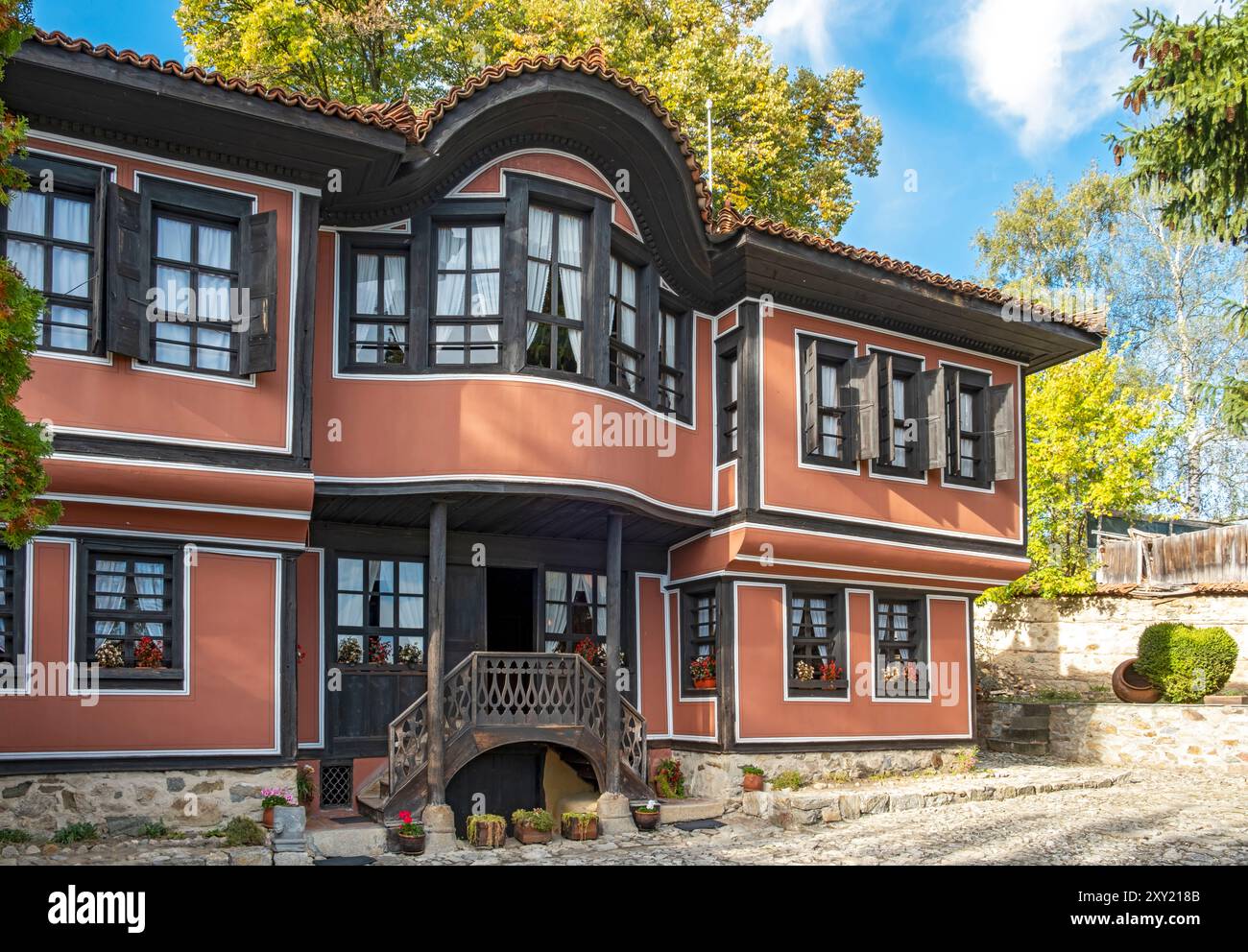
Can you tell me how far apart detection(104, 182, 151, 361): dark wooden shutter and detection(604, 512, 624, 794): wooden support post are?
5320 mm

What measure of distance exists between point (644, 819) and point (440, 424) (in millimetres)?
4856

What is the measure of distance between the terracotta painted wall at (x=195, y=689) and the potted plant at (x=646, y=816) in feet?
13.2

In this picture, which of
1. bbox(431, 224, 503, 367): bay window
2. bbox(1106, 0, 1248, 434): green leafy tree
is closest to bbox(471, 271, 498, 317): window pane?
bbox(431, 224, 503, 367): bay window

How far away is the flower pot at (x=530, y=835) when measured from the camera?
39.3 feet

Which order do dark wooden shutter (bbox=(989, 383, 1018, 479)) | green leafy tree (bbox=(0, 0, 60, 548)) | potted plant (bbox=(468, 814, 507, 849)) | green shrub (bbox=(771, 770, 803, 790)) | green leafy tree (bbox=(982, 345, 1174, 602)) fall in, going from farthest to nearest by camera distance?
green leafy tree (bbox=(982, 345, 1174, 602))
dark wooden shutter (bbox=(989, 383, 1018, 479))
green shrub (bbox=(771, 770, 803, 790))
potted plant (bbox=(468, 814, 507, 849))
green leafy tree (bbox=(0, 0, 60, 548))

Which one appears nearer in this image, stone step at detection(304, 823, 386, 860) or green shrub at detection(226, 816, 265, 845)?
green shrub at detection(226, 816, 265, 845)

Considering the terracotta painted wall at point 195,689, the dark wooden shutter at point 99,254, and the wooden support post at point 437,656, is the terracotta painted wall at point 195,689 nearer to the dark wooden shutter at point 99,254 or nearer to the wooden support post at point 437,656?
the wooden support post at point 437,656

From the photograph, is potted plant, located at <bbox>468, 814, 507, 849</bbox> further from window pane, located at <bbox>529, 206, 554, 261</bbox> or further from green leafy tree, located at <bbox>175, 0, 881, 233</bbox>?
green leafy tree, located at <bbox>175, 0, 881, 233</bbox>

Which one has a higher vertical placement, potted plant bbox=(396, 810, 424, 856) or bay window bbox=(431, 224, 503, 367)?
bay window bbox=(431, 224, 503, 367)

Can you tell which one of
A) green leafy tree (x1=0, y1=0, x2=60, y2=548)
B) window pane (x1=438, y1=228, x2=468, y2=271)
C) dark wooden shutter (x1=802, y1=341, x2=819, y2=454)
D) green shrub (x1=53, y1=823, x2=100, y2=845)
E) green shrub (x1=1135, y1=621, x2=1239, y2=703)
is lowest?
green shrub (x1=53, y1=823, x2=100, y2=845)

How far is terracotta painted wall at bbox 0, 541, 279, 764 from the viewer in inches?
Answer: 408

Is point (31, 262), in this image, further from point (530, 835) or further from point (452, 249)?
point (530, 835)

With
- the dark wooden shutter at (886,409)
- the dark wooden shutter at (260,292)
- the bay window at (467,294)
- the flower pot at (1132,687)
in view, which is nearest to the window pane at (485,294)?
the bay window at (467,294)

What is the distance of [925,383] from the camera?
16.5 m
